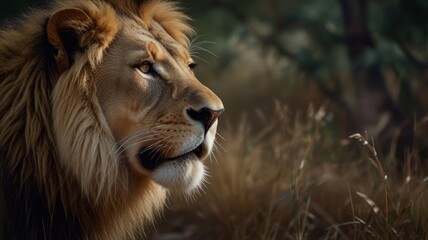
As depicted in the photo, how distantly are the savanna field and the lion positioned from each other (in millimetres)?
344

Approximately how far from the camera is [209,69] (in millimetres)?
9914

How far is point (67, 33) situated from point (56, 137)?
44 centimetres

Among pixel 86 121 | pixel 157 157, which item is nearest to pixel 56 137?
pixel 86 121

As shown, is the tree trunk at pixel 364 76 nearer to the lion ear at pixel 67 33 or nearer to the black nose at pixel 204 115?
the black nose at pixel 204 115

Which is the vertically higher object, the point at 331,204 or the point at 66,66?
the point at 66,66

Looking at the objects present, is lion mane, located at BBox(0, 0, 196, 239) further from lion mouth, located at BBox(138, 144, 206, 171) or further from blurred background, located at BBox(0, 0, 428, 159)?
blurred background, located at BBox(0, 0, 428, 159)

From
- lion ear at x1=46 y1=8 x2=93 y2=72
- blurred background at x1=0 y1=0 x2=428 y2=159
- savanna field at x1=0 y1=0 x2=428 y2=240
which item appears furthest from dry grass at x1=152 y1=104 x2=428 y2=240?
lion ear at x1=46 y1=8 x2=93 y2=72

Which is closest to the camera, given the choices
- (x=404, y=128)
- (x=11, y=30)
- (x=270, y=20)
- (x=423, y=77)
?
(x=11, y=30)

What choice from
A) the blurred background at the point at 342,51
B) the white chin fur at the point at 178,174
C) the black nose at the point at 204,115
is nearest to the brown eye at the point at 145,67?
the black nose at the point at 204,115

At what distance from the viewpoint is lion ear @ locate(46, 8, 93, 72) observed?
281 centimetres

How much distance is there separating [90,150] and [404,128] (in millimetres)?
4085

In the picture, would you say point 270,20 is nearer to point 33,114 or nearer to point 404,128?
point 404,128

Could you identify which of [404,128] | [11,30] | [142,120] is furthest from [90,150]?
[404,128]

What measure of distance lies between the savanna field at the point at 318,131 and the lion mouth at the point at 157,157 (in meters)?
0.21
